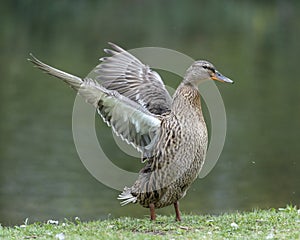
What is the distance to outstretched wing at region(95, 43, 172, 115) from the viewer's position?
9.64m

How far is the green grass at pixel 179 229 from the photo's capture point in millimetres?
7977

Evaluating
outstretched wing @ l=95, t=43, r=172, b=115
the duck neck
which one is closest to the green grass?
the duck neck

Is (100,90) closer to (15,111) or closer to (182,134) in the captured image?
(182,134)

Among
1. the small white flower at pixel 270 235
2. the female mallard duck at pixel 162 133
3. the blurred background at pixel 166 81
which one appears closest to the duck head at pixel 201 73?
the female mallard duck at pixel 162 133

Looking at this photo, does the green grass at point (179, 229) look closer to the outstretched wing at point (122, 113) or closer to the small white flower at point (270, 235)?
the small white flower at point (270, 235)

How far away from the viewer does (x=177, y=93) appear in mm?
8984

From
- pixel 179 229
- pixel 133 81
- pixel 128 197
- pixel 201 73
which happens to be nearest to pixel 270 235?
pixel 179 229

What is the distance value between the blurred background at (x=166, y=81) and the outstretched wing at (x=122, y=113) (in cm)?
556

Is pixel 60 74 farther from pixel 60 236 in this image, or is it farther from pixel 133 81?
pixel 133 81

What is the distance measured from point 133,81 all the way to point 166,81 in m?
21.4

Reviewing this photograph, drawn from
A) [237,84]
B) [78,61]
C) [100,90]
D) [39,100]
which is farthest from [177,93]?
[78,61]

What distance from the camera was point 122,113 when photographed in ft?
28.5

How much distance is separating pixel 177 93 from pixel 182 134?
1.92 feet

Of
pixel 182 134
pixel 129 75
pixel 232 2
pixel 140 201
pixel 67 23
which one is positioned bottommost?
pixel 140 201
